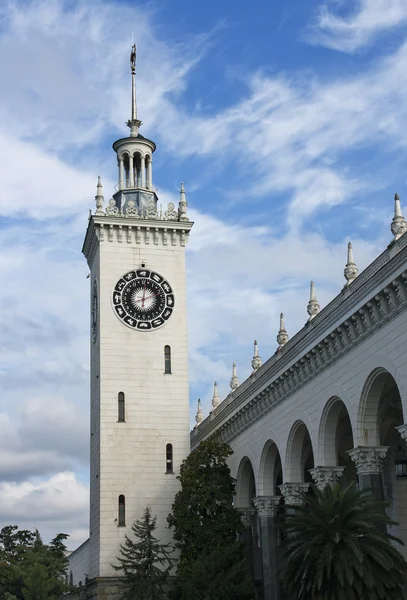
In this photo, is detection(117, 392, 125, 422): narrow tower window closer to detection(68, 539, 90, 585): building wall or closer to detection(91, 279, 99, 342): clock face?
detection(91, 279, 99, 342): clock face

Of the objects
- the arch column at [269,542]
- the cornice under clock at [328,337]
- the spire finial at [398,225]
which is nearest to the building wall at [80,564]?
the cornice under clock at [328,337]

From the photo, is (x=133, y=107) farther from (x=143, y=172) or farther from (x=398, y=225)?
(x=398, y=225)

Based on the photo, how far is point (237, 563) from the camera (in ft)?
139

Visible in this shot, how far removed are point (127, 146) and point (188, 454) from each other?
20.8 metres

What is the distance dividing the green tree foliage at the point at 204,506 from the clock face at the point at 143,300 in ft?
30.1

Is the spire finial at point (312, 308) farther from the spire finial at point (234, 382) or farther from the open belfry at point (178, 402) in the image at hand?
the spire finial at point (234, 382)

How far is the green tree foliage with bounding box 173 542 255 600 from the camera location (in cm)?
4016

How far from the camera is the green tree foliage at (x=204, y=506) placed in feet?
160

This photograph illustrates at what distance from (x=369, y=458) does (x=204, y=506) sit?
17.6 metres

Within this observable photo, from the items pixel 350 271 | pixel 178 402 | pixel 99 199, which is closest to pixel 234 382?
pixel 178 402

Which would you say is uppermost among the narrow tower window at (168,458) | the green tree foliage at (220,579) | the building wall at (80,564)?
the narrow tower window at (168,458)

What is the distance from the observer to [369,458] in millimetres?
34344

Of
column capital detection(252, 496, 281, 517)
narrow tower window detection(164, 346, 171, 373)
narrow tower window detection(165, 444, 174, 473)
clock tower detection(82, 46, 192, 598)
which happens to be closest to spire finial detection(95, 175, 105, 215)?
clock tower detection(82, 46, 192, 598)

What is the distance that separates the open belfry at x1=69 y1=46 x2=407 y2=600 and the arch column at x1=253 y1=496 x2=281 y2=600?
67mm
